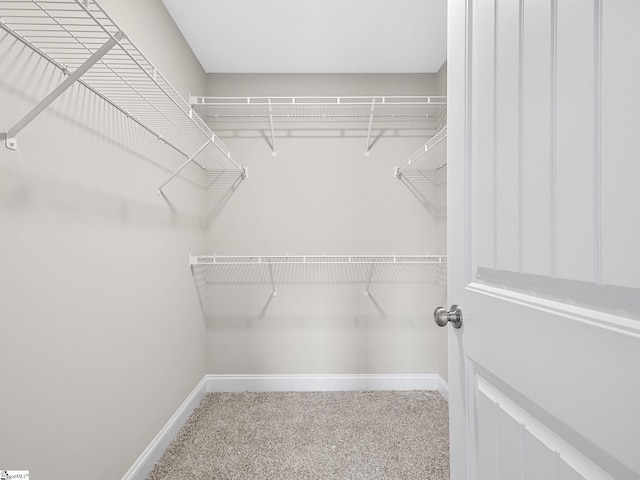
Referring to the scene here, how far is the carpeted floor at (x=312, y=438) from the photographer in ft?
5.32

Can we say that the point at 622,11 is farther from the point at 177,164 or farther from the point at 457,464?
the point at 177,164

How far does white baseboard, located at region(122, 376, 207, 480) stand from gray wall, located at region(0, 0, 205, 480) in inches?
1.8

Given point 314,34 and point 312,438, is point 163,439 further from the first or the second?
point 314,34

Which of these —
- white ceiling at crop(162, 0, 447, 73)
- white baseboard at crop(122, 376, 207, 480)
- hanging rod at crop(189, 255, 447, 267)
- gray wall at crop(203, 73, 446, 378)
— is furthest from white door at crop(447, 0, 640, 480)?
gray wall at crop(203, 73, 446, 378)

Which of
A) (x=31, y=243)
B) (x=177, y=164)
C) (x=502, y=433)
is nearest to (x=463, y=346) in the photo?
(x=502, y=433)

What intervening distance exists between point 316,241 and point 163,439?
4.89 ft

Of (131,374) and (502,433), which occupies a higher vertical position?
(502,433)

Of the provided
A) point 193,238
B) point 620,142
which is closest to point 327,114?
point 193,238

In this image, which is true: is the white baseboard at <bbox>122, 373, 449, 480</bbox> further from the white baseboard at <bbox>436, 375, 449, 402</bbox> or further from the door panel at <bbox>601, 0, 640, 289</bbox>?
the door panel at <bbox>601, 0, 640, 289</bbox>

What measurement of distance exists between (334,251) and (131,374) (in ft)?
4.85

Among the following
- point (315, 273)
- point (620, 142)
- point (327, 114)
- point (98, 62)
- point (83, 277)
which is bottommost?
point (315, 273)

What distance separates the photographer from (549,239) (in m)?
0.54

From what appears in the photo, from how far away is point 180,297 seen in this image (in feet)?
6.68

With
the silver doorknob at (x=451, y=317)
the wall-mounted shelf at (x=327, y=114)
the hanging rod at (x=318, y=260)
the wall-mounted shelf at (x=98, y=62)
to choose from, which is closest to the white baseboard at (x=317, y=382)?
the hanging rod at (x=318, y=260)
